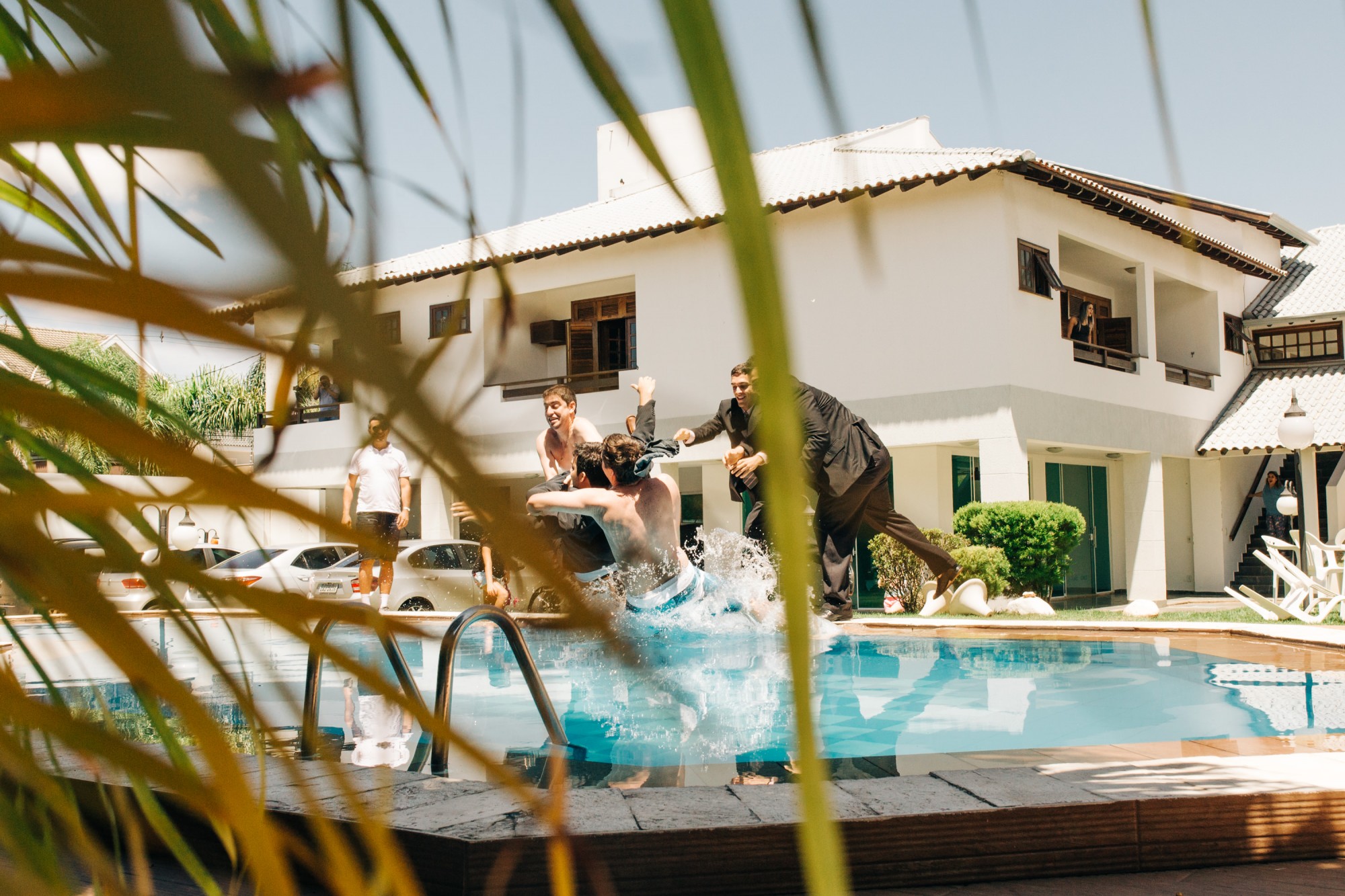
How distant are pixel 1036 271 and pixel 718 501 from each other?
22.0 ft

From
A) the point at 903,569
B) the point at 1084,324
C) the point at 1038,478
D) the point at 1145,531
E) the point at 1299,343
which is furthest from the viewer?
the point at 1299,343

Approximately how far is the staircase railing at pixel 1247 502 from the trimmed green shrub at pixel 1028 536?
8.43m

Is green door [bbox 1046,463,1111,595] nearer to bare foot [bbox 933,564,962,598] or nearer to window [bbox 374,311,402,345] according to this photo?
bare foot [bbox 933,564,962,598]

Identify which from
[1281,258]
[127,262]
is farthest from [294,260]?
[1281,258]

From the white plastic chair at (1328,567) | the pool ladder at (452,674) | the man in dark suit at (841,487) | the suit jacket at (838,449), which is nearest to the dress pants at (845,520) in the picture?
the man in dark suit at (841,487)

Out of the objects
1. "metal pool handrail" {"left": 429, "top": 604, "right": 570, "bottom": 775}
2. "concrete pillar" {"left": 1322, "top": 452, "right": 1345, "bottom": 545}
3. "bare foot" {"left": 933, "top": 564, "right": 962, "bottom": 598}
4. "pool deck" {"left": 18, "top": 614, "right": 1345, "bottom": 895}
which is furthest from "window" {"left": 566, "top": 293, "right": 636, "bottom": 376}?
"pool deck" {"left": 18, "top": 614, "right": 1345, "bottom": 895}

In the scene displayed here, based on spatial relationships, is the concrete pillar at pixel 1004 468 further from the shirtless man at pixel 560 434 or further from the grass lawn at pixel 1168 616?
the shirtless man at pixel 560 434

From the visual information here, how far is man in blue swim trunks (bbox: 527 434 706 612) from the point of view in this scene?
7.88m

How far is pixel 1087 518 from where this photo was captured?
71.8ft

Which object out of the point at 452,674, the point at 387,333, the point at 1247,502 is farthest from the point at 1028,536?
the point at 387,333

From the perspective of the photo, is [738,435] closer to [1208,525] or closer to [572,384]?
[572,384]

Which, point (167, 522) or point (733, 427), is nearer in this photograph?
point (167, 522)

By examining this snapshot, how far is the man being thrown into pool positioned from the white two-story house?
18.1 feet

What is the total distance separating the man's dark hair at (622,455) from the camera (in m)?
7.72
